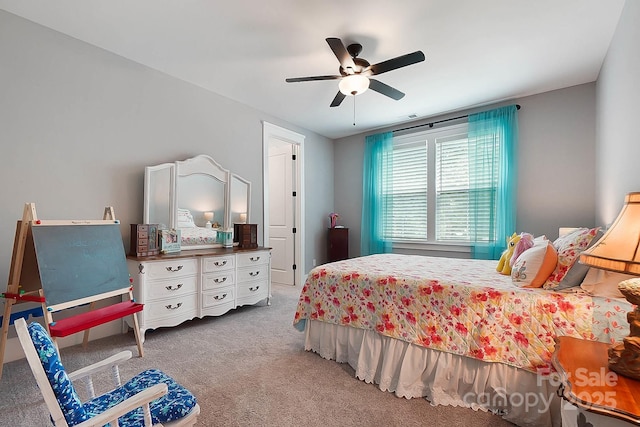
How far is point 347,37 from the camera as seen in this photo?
2.62 meters

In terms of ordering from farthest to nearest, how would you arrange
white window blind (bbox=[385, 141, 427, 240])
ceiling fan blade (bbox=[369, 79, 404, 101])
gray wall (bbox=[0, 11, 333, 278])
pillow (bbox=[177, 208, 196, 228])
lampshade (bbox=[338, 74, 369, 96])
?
white window blind (bbox=[385, 141, 427, 240]), pillow (bbox=[177, 208, 196, 228]), ceiling fan blade (bbox=[369, 79, 404, 101]), lampshade (bbox=[338, 74, 369, 96]), gray wall (bbox=[0, 11, 333, 278])

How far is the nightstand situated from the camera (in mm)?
823

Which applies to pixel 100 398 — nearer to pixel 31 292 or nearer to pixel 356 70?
pixel 31 292

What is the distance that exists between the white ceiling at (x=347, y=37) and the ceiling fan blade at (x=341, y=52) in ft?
0.87

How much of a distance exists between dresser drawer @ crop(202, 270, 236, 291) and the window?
9.12 feet

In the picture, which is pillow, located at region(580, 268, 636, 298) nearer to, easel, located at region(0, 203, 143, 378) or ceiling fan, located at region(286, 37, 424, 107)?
ceiling fan, located at region(286, 37, 424, 107)

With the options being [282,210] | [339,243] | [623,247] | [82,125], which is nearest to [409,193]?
[339,243]

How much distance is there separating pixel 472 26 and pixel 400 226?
3.11 m

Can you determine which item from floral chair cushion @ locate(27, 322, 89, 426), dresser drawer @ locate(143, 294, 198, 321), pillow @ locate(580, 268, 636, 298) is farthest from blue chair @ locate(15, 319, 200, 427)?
pillow @ locate(580, 268, 636, 298)

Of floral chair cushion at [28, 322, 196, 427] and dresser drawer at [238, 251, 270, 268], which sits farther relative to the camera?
dresser drawer at [238, 251, 270, 268]

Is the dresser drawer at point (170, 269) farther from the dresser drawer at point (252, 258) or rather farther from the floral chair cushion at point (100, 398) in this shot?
the floral chair cushion at point (100, 398)

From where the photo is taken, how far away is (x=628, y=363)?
977mm

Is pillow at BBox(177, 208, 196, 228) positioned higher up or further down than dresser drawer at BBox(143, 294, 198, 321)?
higher up

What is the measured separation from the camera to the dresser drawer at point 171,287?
9.10 feet
